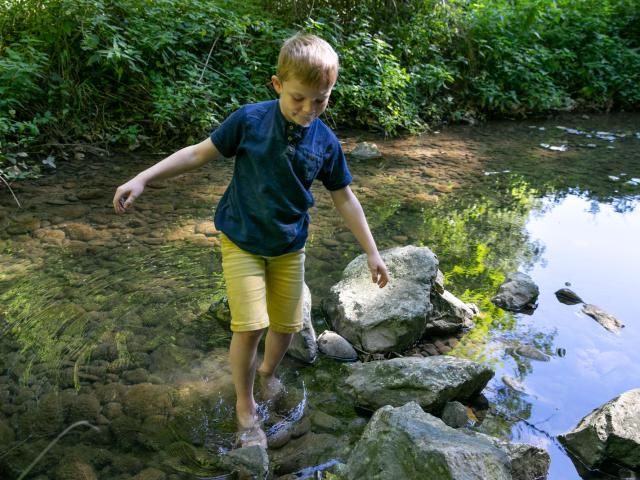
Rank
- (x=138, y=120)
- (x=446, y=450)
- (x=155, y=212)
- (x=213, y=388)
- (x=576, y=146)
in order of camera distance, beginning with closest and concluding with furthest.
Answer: (x=446, y=450)
(x=213, y=388)
(x=155, y=212)
(x=138, y=120)
(x=576, y=146)

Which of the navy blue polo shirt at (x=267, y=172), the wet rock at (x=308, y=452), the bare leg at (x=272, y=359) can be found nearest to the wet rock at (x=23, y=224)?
the bare leg at (x=272, y=359)

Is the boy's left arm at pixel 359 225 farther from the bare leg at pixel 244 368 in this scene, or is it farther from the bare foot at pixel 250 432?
the bare foot at pixel 250 432

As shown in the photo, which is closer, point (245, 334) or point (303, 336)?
point (245, 334)

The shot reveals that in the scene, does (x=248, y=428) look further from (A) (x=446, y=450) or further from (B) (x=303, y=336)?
(A) (x=446, y=450)

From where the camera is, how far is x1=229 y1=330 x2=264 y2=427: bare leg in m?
2.19

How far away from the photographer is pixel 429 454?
1.79 metres

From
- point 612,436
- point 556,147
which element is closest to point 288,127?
point 612,436

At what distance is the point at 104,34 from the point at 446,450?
569cm

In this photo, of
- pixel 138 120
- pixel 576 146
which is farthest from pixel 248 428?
pixel 576 146

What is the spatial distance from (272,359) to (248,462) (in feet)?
1.90

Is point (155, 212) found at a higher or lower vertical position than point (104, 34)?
lower

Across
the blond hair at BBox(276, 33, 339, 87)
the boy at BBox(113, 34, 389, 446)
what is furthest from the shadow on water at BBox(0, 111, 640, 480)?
the blond hair at BBox(276, 33, 339, 87)

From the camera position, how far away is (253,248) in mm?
2152

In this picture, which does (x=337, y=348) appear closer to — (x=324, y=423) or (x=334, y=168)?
(x=324, y=423)
